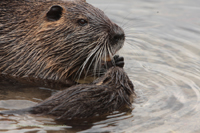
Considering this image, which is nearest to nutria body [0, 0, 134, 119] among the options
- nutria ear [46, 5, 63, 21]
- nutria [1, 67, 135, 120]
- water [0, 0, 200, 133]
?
nutria ear [46, 5, 63, 21]

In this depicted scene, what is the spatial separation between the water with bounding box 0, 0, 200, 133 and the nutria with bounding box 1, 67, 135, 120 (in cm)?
11

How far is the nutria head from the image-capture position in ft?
18.9

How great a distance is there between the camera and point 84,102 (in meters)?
4.50

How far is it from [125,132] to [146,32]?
3.89 m

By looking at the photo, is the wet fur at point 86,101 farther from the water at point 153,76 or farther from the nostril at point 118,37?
the nostril at point 118,37

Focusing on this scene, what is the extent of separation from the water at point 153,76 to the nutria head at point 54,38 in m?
0.46

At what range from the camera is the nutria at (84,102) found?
446 centimetres

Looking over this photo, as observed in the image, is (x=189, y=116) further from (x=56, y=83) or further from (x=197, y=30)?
(x=197, y=30)

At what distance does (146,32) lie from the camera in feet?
26.5

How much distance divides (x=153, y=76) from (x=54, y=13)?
1.87m

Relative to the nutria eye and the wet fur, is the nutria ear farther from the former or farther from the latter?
the wet fur

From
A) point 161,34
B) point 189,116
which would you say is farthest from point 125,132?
point 161,34

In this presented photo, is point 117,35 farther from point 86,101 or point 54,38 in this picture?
point 86,101

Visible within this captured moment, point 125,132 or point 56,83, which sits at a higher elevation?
point 56,83
